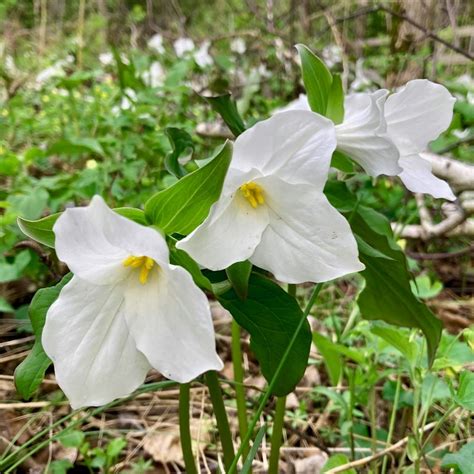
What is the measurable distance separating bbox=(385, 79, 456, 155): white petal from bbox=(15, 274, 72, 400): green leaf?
458 millimetres

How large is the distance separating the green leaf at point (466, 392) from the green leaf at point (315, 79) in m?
0.38

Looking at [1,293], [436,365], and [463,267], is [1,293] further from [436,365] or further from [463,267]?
[463,267]

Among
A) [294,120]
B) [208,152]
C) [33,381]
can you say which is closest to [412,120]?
[294,120]

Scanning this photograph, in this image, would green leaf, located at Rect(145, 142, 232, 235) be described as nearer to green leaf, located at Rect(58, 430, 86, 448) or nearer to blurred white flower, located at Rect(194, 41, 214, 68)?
green leaf, located at Rect(58, 430, 86, 448)

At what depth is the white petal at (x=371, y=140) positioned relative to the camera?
611 mm

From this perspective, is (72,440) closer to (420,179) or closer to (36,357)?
(36,357)

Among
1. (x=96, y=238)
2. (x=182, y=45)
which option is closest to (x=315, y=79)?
(x=96, y=238)

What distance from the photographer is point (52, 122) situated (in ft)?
7.48

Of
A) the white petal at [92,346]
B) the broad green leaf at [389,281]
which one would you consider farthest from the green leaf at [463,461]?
the white petal at [92,346]

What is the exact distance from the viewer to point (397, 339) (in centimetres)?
78

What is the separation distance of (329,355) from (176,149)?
0.46 m

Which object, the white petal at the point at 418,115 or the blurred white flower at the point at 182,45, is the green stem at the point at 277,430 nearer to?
the white petal at the point at 418,115

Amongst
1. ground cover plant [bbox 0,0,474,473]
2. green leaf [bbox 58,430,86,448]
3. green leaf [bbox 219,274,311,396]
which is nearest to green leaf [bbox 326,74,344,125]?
ground cover plant [bbox 0,0,474,473]

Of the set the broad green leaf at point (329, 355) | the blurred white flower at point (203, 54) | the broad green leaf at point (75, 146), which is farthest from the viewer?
the blurred white flower at point (203, 54)
